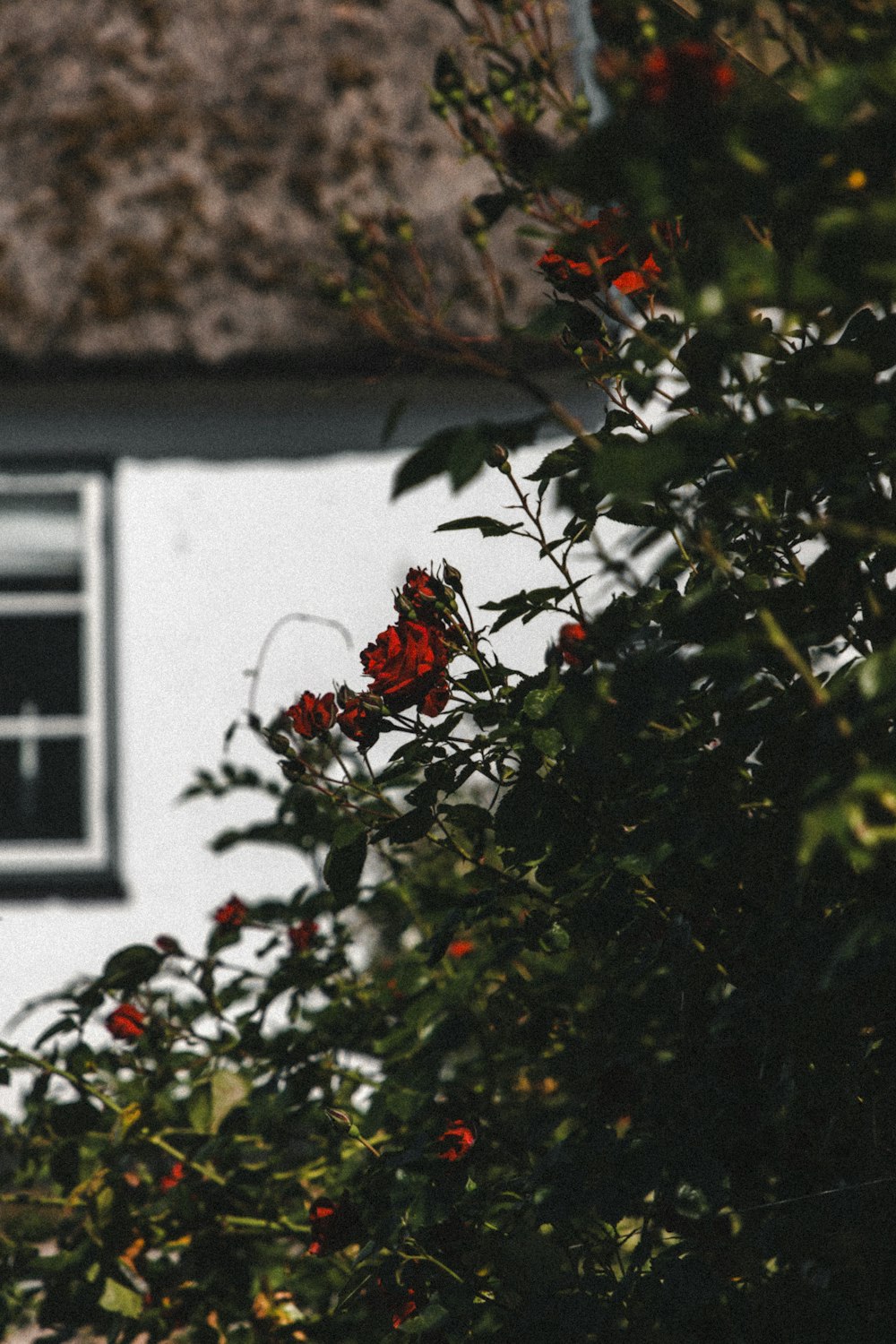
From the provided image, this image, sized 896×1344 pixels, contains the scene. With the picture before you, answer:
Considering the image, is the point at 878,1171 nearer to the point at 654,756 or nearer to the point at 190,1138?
the point at 654,756

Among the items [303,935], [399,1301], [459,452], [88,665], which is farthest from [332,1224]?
[88,665]

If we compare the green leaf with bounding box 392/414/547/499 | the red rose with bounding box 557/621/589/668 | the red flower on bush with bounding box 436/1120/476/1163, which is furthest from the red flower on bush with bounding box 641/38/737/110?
the red flower on bush with bounding box 436/1120/476/1163

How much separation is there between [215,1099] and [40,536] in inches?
92.6

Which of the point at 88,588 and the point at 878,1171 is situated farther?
the point at 88,588

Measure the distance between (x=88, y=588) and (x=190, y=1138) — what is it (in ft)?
6.93

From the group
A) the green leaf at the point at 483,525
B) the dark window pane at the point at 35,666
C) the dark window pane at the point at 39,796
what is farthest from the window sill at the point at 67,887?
the green leaf at the point at 483,525

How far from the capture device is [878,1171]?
0.81 meters

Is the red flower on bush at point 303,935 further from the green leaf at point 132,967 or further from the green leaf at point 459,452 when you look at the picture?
the green leaf at point 459,452

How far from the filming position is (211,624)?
10.4 ft

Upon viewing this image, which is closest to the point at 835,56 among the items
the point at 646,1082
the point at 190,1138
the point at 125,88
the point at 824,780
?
the point at 824,780

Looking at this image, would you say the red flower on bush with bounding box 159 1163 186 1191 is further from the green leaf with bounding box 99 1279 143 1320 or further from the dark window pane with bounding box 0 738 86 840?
the dark window pane with bounding box 0 738 86 840

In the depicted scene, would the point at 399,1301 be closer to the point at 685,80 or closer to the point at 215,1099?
the point at 215,1099

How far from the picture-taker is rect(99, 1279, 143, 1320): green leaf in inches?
44.9

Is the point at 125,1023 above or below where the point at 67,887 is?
below
